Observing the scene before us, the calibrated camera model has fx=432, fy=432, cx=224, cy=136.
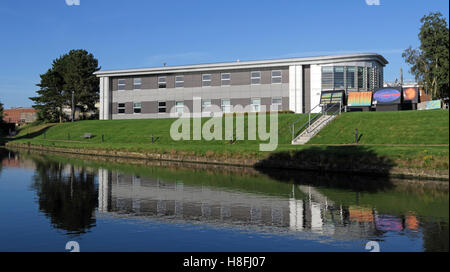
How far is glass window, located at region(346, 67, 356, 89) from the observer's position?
157 feet

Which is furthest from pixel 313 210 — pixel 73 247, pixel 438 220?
pixel 73 247

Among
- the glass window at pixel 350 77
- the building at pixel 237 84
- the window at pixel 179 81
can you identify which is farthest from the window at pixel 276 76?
the window at pixel 179 81

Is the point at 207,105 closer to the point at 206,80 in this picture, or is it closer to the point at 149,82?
Result: the point at 206,80

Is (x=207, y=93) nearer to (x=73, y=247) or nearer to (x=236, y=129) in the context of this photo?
(x=236, y=129)

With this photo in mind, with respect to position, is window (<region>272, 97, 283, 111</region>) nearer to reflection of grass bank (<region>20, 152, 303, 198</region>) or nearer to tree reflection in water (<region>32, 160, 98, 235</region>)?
reflection of grass bank (<region>20, 152, 303, 198</region>)

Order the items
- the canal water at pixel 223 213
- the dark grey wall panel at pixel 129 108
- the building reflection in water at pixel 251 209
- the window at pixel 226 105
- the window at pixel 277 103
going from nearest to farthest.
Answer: the canal water at pixel 223 213 → the building reflection in water at pixel 251 209 → the window at pixel 277 103 → the window at pixel 226 105 → the dark grey wall panel at pixel 129 108

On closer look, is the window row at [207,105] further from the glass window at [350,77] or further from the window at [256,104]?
the glass window at [350,77]

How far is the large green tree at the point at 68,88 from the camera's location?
78.6 meters

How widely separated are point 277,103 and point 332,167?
26.1 metres

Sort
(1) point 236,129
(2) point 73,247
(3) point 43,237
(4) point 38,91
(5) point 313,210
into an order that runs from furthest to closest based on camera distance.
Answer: (4) point 38,91 → (1) point 236,129 → (5) point 313,210 → (3) point 43,237 → (2) point 73,247

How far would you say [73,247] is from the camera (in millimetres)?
10039

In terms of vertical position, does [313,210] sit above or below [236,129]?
below

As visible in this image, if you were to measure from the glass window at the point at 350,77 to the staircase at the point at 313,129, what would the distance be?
9536mm

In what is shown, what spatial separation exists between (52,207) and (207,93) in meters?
40.8
